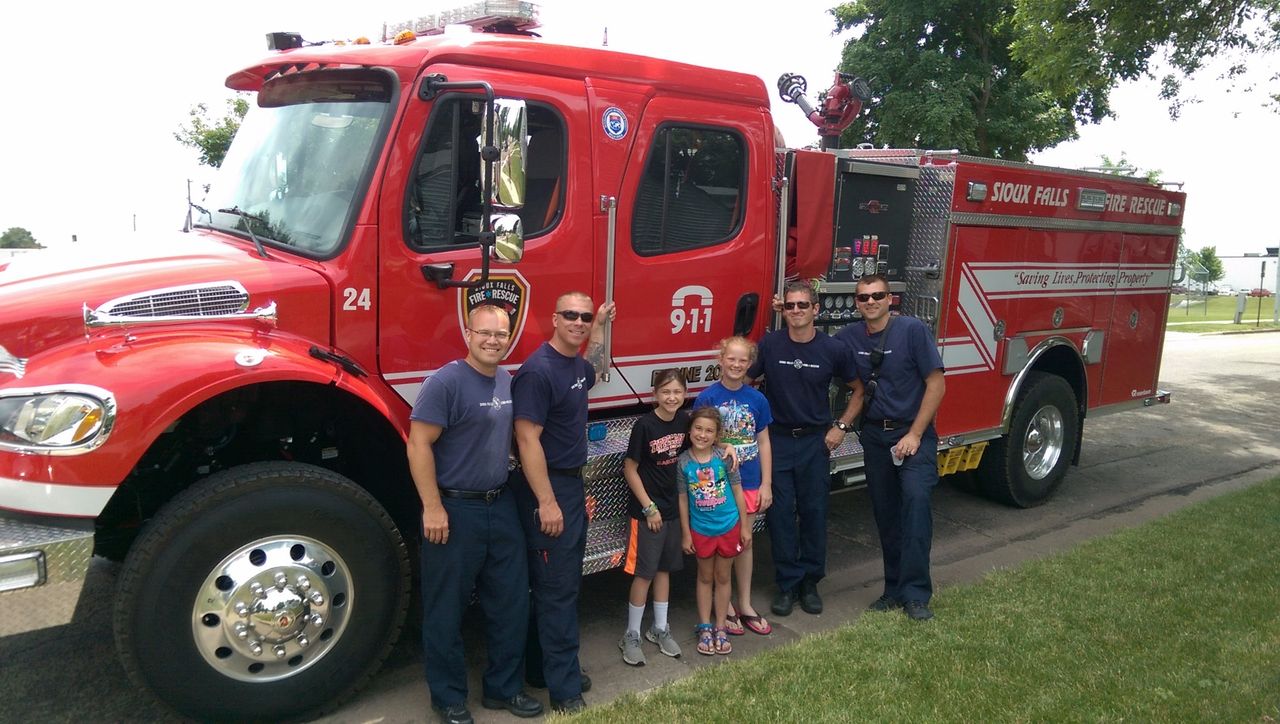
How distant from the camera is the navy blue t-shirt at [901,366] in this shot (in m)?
4.84

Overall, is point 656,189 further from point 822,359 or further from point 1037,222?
point 1037,222

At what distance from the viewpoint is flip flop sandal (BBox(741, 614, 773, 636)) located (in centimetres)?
470

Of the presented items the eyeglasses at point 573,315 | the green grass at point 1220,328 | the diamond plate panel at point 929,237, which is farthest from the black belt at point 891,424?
the green grass at point 1220,328

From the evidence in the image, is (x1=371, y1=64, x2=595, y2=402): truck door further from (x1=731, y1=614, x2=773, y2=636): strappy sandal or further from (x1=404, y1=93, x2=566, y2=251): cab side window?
(x1=731, y1=614, x2=773, y2=636): strappy sandal

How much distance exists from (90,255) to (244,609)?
65.3 inches

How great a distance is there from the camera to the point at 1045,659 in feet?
13.6

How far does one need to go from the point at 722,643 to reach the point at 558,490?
125 cm

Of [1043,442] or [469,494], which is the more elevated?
[469,494]

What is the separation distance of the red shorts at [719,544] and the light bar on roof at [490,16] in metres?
2.57

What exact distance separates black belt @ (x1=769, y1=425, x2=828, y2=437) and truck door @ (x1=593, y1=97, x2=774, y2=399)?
0.43 meters

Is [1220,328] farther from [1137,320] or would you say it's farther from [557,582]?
[557,582]

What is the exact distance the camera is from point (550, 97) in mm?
4160

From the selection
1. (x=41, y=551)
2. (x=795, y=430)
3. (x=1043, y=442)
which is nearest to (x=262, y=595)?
(x=41, y=551)

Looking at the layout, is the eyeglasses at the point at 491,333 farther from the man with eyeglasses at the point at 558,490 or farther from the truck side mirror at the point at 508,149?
the truck side mirror at the point at 508,149
